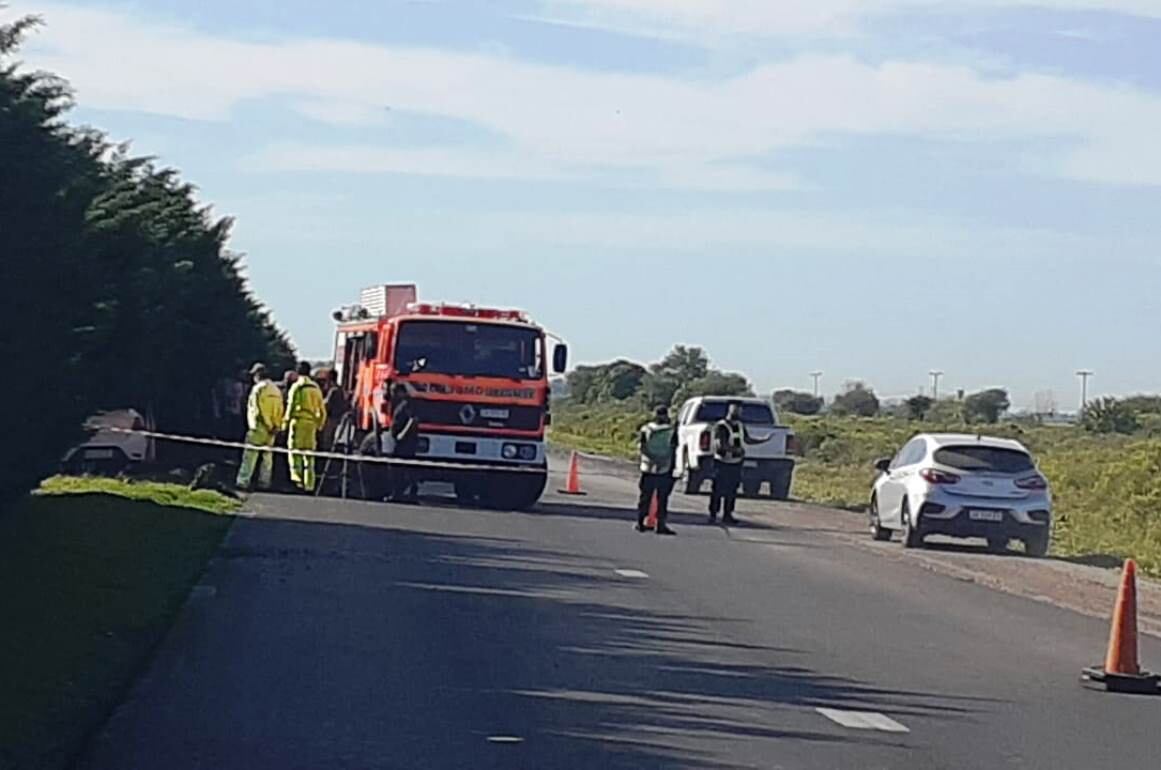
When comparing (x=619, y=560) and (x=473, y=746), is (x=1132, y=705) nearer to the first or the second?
(x=473, y=746)

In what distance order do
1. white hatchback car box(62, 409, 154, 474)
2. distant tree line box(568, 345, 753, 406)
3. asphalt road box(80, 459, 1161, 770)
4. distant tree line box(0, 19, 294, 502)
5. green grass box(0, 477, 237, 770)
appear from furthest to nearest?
distant tree line box(568, 345, 753, 406) < white hatchback car box(62, 409, 154, 474) < distant tree line box(0, 19, 294, 502) < green grass box(0, 477, 237, 770) < asphalt road box(80, 459, 1161, 770)

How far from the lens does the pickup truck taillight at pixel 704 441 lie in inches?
1564

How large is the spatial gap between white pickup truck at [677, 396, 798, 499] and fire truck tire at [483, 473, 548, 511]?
8.07 meters

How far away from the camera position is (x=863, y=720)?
41.3 feet

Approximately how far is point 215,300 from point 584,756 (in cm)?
2568

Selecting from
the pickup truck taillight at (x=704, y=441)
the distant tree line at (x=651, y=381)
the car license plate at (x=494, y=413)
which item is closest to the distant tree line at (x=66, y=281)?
the car license plate at (x=494, y=413)

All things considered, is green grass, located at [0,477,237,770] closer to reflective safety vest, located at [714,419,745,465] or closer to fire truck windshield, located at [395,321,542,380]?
fire truck windshield, located at [395,321,542,380]

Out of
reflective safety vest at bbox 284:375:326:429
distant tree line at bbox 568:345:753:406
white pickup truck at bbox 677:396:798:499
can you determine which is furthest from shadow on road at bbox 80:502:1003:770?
distant tree line at bbox 568:345:753:406

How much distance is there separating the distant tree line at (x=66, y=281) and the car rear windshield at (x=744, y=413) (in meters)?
14.5

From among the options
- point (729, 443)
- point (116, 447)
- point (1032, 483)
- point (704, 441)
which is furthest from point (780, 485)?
point (116, 447)

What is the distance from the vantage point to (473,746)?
11164mm

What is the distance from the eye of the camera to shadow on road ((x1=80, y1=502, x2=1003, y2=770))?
11.1 meters

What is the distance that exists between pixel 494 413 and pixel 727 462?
3.35m

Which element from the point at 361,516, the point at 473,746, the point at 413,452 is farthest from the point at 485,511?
the point at 473,746
